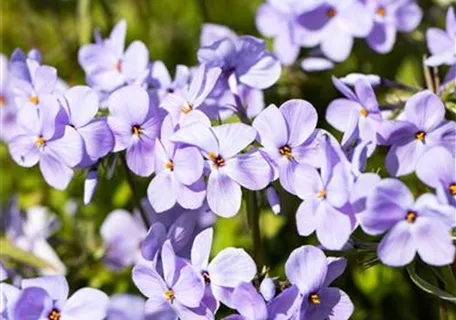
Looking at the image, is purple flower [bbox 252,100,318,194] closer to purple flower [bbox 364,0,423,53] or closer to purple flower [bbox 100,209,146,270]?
purple flower [bbox 364,0,423,53]

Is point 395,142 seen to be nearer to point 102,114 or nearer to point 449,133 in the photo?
point 449,133

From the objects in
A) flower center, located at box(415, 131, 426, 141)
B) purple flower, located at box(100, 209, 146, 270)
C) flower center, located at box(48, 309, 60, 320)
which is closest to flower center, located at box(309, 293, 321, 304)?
flower center, located at box(415, 131, 426, 141)

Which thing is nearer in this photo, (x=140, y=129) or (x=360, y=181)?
(x=360, y=181)

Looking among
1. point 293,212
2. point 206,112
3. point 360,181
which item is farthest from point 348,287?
point 360,181

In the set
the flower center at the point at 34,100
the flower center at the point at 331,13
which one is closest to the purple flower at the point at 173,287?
the flower center at the point at 34,100

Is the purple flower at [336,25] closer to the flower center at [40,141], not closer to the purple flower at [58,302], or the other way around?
the flower center at [40,141]
